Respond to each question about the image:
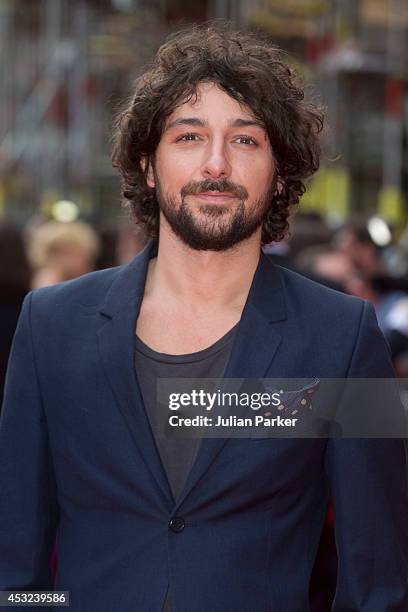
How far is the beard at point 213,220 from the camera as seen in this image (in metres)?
2.91

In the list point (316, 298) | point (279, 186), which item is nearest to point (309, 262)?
point (279, 186)

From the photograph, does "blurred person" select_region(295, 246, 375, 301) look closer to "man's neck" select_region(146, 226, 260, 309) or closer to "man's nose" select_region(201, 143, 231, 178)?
"man's neck" select_region(146, 226, 260, 309)

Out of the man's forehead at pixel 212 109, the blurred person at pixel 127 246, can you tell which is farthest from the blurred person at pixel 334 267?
the man's forehead at pixel 212 109

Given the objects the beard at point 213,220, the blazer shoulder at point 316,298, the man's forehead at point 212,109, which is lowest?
the blazer shoulder at point 316,298

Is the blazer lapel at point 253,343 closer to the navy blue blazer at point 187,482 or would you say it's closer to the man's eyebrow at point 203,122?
the navy blue blazer at point 187,482

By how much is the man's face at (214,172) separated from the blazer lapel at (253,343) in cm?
14

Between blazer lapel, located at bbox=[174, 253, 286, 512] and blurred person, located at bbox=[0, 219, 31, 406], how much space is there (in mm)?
2110

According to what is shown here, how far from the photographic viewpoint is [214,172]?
2873 millimetres

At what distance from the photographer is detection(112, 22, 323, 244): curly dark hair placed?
120 inches

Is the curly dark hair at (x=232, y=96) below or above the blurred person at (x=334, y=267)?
Answer: above

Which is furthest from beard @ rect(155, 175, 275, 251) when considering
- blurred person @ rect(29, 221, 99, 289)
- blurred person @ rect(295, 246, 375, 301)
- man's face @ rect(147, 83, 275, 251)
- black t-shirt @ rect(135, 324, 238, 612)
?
blurred person @ rect(29, 221, 99, 289)

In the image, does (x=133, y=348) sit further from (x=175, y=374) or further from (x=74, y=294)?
(x=74, y=294)

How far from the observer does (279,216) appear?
3379 millimetres

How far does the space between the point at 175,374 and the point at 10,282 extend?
2.76m
